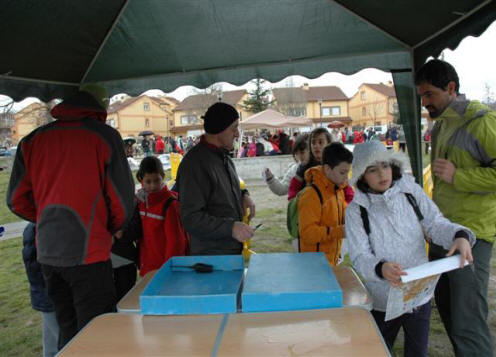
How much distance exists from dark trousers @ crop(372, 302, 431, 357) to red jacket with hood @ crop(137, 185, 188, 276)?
144cm

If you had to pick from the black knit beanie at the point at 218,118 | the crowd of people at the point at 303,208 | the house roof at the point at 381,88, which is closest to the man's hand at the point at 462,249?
the crowd of people at the point at 303,208

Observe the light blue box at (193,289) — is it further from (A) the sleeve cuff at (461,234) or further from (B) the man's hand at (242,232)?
(A) the sleeve cuff at (461,234)

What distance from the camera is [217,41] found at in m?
3.58

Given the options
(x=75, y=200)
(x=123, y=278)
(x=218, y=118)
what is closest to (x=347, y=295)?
(x=218, y=118)

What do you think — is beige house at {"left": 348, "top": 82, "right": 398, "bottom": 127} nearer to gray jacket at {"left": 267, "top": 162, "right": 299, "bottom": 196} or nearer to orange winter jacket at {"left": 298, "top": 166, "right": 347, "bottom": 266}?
gray jacket at {"left": 267, "top": 162, "right": 299, "bottom": 196}

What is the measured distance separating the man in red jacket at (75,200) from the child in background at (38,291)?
Answer: 0.27 m

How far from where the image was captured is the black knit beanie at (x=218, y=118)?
7.41ft

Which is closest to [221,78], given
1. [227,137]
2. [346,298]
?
[227,137]

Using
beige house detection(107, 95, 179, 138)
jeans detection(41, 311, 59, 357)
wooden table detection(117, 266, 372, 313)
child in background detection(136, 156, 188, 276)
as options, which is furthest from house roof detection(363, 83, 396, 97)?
jeans detection(41, 311, 59, 357)

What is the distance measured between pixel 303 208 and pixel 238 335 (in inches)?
52.6

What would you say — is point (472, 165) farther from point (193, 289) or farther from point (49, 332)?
point (49, 332)

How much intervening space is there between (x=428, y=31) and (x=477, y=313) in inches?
82.1

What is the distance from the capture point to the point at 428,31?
112 inches

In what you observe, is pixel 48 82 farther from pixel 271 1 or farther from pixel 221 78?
pixel 271 1
